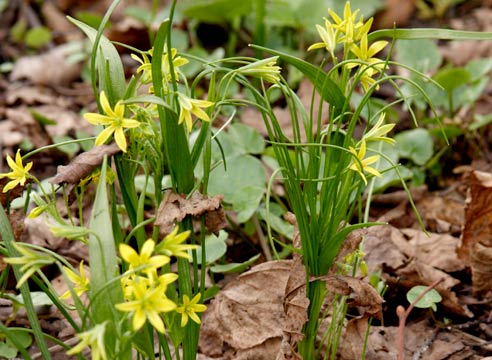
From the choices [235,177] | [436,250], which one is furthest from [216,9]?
[436,250]

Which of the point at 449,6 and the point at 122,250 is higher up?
the point at 449,6

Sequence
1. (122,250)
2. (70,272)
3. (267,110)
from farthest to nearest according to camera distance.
A: (267,110) < (70,272) < (122,250)

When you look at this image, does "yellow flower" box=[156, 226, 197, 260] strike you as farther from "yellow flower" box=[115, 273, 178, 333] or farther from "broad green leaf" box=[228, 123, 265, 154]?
"broad green leaf" box=[228, 123, 265, 154]

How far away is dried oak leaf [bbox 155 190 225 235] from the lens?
4.20 ft

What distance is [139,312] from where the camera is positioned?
3.43 ft

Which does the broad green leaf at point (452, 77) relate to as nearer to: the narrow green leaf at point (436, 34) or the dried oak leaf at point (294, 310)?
the narrow green leaf at point (436, 34)

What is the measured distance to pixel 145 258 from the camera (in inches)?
41.5

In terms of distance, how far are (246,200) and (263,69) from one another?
0.77 m

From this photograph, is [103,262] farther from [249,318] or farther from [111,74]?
[249,318]

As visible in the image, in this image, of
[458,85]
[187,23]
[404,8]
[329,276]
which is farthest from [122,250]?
[404,8]

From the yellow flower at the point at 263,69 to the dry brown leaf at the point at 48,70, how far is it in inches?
102

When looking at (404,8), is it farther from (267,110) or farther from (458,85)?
(267,110)

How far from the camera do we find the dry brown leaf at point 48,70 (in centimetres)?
371

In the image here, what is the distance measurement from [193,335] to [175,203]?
0.28 meters
